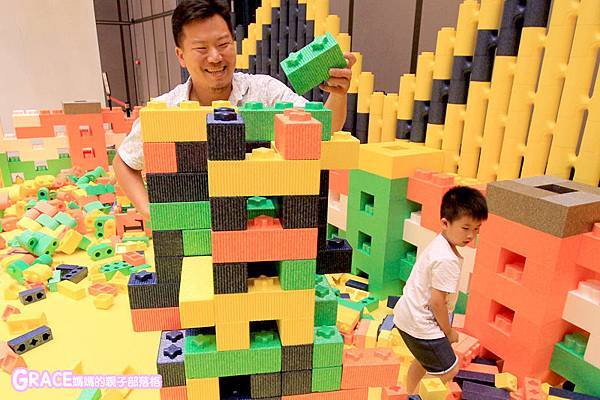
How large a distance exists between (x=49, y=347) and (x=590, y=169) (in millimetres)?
1930

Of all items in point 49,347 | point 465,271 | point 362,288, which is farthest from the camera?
point 362,288

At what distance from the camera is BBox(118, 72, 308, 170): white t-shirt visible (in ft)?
3.94

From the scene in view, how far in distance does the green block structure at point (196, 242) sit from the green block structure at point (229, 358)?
0.16 metres

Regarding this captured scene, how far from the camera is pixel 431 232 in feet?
5.71

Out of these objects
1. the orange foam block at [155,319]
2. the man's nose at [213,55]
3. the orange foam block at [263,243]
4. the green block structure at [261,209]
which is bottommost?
the orange foam block at [155,319]

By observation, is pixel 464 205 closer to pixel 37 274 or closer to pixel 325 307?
pixel 325 307

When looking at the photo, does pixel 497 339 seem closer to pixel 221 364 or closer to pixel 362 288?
pixel 362 288

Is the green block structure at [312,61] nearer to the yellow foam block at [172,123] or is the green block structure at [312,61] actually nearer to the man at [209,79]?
the man at [209,79]

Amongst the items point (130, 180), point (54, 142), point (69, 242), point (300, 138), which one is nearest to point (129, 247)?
point (69, 242)

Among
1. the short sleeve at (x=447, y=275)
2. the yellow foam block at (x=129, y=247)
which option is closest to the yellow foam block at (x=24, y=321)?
the yellow foam block at (x=129, y=247)

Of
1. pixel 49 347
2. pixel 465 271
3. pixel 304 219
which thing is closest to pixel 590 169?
pixel 465 271

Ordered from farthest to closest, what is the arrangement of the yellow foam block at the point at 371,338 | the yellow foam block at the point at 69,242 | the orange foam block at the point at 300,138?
the yellow foam block at the point at 69,242 < the yellow foam block at the point at 371,338 < the orange foam block at the point at 300,138

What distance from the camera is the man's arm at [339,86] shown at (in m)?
0.88

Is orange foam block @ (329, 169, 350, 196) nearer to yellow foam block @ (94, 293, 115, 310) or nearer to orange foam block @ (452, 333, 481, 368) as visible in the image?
orange foam block @ (452, 333, 481, 368)
